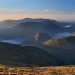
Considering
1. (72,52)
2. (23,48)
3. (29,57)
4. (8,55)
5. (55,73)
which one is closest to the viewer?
(55,73)

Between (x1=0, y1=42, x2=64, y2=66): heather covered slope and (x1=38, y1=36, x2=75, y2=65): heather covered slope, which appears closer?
(x1=0, y1=42, x2=64, y2=66): heather covered slope

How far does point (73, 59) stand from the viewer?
539ft

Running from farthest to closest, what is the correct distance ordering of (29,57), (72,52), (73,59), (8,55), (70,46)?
(70,46)
(72,52)
(73,59)
(29,57)
(8,55)

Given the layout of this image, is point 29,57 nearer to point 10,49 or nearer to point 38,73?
point 10,49

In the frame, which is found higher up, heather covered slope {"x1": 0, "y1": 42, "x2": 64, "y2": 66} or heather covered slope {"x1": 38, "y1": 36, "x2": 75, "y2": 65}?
heather covered slope {"x1": 0, "y1": 42, "x2": 64, "y2": 66}

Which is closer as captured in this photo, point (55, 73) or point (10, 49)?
point (55, 73)

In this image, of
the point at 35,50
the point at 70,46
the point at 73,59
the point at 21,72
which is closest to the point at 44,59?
the point at 35,50

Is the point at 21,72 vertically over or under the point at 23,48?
over

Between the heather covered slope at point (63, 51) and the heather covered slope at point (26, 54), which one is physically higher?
the heather covered slope at point (26, 54)

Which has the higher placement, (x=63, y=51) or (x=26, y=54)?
(x=26, y=54)

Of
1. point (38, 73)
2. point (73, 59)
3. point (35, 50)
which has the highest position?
point (38, 73)

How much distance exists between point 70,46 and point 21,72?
574 feet

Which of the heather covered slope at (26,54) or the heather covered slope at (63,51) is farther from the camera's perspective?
the heather covered slope at (63,51)

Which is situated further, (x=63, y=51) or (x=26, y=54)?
(x=63, y=51)
